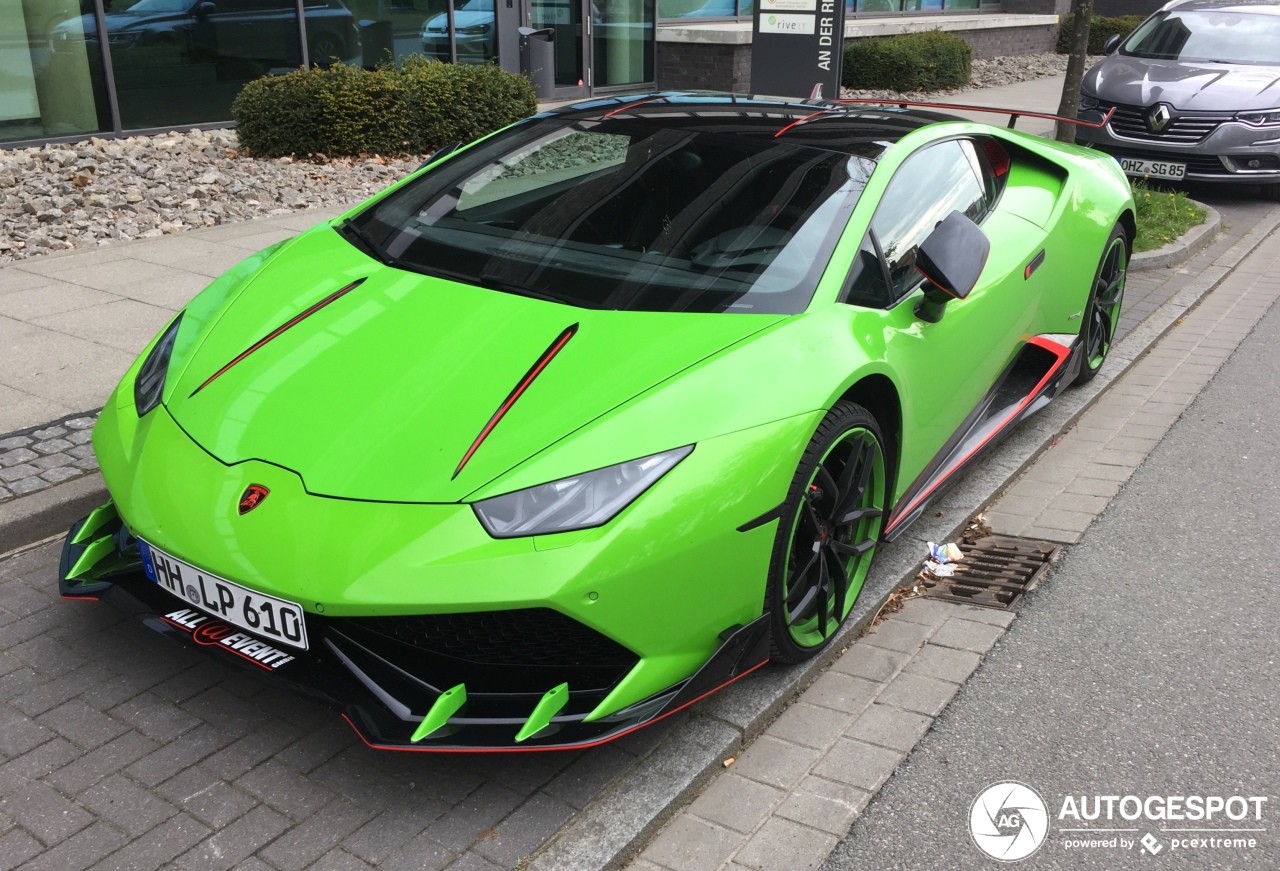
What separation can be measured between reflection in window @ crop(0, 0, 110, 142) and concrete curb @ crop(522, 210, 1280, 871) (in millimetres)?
9348

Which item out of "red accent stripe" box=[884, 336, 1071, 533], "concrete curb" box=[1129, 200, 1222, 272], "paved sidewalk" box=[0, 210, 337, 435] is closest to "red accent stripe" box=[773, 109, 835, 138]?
"red accent stripe" box=[884, 336, 1071, 533]

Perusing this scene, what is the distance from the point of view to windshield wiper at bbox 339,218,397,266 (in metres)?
3.55

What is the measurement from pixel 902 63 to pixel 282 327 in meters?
16.5

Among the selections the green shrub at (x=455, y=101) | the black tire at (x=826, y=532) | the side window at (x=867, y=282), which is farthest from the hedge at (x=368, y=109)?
the black tire at (x=826, y=532)

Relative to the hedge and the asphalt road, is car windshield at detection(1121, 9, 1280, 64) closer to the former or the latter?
the hedge

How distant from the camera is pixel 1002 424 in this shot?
425 centimetres

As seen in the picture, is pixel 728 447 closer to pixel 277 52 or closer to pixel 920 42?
pixel 277 52

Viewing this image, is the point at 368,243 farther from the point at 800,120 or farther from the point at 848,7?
the point at 848,7

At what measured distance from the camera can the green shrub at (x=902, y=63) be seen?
17.9 metres

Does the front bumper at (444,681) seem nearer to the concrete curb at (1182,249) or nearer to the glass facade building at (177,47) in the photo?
the concrete curb at (1182,249)

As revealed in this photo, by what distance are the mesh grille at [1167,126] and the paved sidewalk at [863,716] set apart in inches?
233

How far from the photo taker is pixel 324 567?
249 cm

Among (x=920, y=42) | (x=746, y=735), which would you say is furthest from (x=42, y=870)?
(x=920, y=42)

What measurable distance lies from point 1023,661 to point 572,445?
5.27 feet
